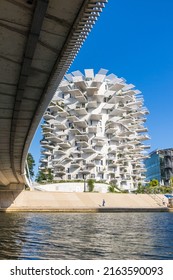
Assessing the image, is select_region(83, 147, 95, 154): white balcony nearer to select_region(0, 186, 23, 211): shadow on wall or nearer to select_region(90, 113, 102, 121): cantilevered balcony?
select_region(90, 113, 102, 121): cantilevered balcony

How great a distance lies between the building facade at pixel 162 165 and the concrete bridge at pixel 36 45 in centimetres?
14116

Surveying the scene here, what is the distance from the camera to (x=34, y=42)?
424 inches

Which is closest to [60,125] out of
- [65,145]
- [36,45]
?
[65,145]

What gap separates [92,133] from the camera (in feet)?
368

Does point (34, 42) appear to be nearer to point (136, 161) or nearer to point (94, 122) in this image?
point (94, 122)

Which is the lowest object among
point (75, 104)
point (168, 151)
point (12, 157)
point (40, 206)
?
point (40, 206)

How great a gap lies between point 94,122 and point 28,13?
104169 mm

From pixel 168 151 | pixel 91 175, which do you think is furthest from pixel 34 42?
pixel 168 151

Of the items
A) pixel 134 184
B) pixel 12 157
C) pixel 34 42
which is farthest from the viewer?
pixel 134 184

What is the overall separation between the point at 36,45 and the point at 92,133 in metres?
101

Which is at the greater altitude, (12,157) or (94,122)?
(94,122)

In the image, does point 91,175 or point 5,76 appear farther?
point 91,175

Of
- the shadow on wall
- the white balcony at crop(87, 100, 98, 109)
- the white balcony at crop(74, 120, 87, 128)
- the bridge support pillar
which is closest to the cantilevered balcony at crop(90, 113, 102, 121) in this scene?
the white balcony at crop(87, 100, 98, 109)

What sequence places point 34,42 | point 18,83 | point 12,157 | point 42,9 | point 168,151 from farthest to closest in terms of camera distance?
1. point 168,151
2. point 12,157
3. point 18,83
4. point 34,42
5. point 42,9
